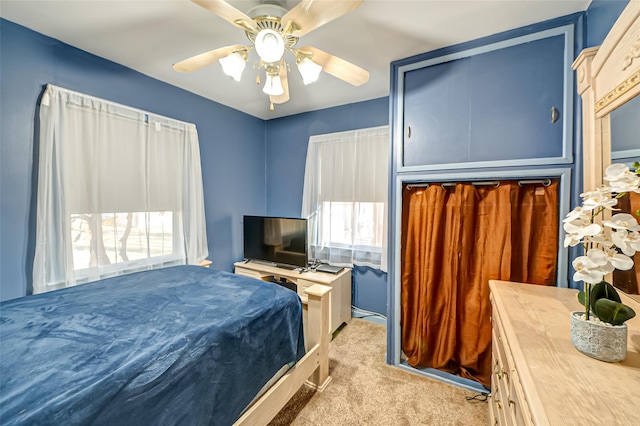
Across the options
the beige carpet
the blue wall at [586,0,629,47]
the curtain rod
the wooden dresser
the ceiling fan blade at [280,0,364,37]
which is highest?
the blue wall at [586,0,629,47]

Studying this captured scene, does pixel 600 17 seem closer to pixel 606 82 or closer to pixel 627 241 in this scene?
pixel 606 82

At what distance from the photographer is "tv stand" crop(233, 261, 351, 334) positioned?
2586 millimetres

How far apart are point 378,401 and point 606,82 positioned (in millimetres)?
2171

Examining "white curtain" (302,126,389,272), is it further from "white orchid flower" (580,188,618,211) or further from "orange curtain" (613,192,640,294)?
"white orchid flower" (580,188,618,211)

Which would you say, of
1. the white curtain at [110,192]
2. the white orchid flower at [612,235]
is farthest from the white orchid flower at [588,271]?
the white curtain at [110,192]

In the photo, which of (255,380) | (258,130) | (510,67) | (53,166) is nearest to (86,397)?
(255,380)

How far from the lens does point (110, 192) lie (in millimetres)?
2082

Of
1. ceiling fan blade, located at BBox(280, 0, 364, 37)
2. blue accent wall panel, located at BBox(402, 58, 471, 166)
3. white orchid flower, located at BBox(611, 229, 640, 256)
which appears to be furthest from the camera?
blue accent wall panel, located at BBox(402, 58, 471, 166)

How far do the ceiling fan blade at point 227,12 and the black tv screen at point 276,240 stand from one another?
1855 millimetres

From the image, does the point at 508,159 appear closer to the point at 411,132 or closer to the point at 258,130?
the point at 411,132

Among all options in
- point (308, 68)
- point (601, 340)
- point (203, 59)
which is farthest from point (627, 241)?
point (203, 59)

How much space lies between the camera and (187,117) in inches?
105

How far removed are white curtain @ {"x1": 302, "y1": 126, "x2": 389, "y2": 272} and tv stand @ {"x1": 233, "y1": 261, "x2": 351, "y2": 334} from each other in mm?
303

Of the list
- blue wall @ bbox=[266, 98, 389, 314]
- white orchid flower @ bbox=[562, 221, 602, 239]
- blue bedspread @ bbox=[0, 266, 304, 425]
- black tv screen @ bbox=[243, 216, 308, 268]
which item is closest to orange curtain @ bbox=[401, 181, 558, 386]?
blue wall @ bbox=[266, 98, 389, 314]
